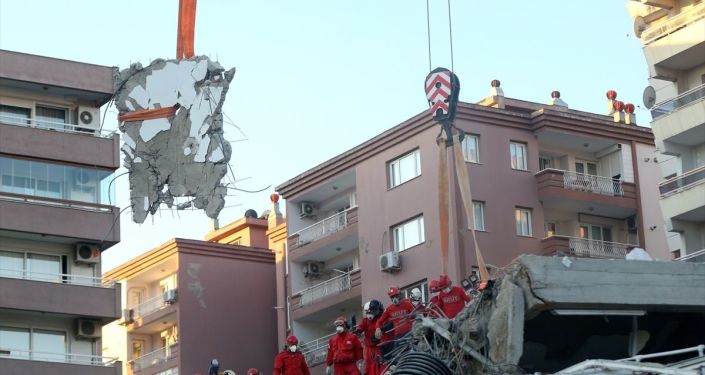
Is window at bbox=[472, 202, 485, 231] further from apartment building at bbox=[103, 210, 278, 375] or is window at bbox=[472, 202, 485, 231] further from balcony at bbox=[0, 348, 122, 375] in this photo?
apartment building at bbox=[103, 210, 278, 375]

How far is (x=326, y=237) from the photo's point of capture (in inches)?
2458

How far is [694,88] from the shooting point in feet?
165

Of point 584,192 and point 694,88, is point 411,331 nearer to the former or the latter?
point 694,88

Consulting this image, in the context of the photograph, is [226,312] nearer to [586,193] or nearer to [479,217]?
[479,217]

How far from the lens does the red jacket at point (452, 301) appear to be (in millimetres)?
30172

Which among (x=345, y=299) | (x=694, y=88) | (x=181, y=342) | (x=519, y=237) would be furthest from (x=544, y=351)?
(x=181, y=342)

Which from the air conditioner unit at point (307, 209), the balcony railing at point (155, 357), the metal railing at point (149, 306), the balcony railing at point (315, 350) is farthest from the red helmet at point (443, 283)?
the metal railing at point (149, 306)

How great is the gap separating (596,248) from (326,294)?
9770 millimetres

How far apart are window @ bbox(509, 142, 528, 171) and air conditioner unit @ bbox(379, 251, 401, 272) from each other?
4.87m

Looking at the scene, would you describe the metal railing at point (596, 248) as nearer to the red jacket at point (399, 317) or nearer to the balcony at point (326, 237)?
the balcony at point (326, 237)

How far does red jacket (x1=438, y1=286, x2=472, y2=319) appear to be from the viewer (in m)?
30.2

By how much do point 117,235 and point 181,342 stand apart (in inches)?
557

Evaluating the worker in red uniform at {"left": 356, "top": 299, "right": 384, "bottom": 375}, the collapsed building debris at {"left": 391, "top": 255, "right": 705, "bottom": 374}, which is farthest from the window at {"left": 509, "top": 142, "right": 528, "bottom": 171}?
the collapsed building debris at {"left": 391, "top": 255, "right": 705, "bottom": 374}

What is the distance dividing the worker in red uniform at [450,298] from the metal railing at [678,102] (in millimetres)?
21147
